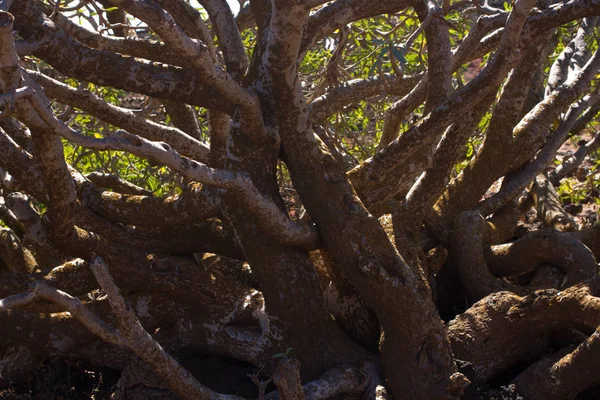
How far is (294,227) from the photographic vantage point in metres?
5.07

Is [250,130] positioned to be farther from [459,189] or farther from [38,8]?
[459,189]

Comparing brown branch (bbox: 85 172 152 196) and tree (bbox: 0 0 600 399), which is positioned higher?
brown branch (bbox: 85 172 152 196)

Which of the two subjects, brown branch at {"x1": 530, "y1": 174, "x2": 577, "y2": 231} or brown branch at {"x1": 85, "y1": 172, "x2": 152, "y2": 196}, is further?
brown branch at {"x1": 530, "y1": 174, "x2": 577, "y2": 231}

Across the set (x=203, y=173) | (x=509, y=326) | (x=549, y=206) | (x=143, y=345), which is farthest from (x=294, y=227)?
(x=549, y=206)

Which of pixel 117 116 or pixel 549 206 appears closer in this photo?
pixel 117 116

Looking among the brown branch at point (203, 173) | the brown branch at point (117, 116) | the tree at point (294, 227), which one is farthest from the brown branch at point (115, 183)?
the brown branch at point (203, 173)

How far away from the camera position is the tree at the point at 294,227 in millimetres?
4852

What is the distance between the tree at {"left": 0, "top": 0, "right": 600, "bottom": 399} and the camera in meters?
4.85

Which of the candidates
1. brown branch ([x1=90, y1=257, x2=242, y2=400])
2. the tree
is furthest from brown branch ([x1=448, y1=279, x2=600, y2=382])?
brown branch ([x1=90, y1=257, x2=242, y2=400])

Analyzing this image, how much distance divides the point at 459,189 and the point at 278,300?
6.81 feet

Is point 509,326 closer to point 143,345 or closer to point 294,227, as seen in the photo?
point 294,227

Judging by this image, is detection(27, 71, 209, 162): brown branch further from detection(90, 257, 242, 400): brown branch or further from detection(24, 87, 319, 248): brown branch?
detection(90, 257, 242, 400): brown branch

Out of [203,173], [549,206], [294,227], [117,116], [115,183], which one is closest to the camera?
[203,173]

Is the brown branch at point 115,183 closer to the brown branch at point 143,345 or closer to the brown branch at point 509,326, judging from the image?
the brown branch at point 143,345
